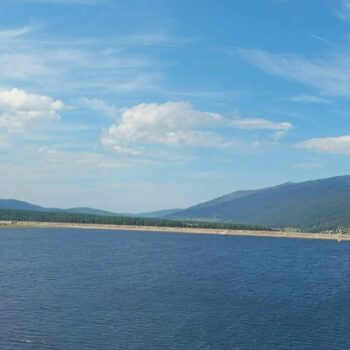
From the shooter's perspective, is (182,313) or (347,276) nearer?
(182,313)

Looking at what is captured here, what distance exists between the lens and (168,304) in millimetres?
68312

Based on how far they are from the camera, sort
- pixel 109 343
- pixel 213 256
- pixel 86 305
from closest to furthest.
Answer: pixel 109 343 → pixel 86 305 → pixel 213 256

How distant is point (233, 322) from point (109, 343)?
54.1 ft

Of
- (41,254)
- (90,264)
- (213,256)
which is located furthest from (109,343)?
(213,256)

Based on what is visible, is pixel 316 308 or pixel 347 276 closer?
pixel 316 308

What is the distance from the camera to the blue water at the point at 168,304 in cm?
5251

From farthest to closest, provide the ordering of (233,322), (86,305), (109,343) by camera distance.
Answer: (86,305)
(233,322)
(109,343)

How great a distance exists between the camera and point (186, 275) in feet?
315

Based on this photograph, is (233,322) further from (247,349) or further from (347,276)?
(347,276)

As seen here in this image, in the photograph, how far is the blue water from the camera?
52.5 metres

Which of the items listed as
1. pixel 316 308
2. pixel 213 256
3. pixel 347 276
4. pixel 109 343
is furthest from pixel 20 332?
pixel 213 256

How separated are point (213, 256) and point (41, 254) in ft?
143

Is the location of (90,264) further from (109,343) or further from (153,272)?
(109,343)

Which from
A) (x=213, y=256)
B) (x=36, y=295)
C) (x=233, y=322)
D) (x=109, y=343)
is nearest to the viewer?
(x=109, y=343)
